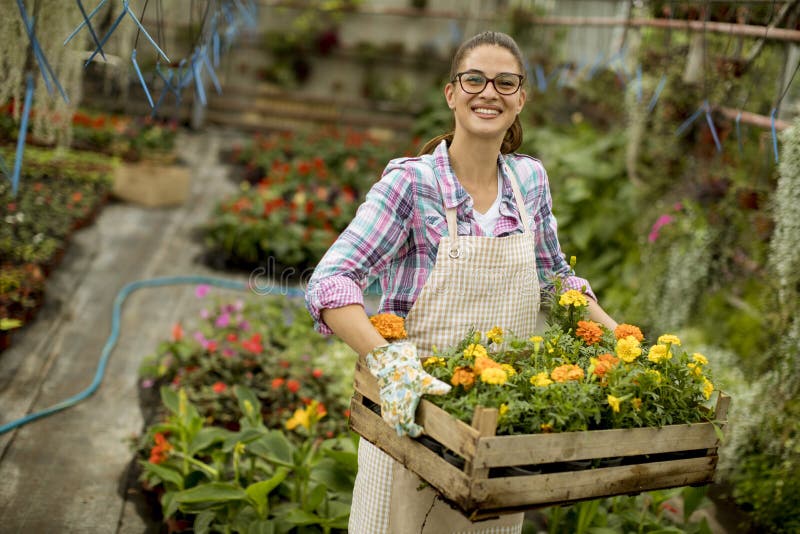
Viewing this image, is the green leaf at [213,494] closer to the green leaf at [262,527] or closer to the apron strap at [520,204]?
the green leaf at [262,527]

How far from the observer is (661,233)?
4906 millimetres

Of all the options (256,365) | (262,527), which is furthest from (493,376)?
(256,365)

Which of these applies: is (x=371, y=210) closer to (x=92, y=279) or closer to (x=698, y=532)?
(x=698, y=532)

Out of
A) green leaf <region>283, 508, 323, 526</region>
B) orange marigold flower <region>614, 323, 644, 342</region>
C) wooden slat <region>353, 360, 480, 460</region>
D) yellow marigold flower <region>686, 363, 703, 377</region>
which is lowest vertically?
green leaf <region>283, 508, 323, 526</region>

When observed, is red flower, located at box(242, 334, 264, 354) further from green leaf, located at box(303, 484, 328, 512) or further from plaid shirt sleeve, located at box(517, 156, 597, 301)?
plaid shirt sleeve, located at box(517, 156, 597, 301)

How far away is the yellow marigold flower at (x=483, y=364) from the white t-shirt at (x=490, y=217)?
0.41 metres

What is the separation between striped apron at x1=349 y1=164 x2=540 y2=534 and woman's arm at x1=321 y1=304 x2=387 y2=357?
224mm

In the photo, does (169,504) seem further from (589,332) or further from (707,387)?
(707,387)

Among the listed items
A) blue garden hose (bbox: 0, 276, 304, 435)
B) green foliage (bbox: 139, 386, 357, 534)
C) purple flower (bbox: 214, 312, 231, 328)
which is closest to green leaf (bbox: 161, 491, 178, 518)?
green foliage (bbox: 139, 386, 357, 534)

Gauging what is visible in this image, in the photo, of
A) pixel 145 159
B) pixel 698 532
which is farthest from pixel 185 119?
pixel 698 532

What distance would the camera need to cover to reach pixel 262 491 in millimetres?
2752

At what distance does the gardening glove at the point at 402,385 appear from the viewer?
167 centimetres

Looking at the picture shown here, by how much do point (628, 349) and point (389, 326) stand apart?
55 cm

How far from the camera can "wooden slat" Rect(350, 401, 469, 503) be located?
1.61m
